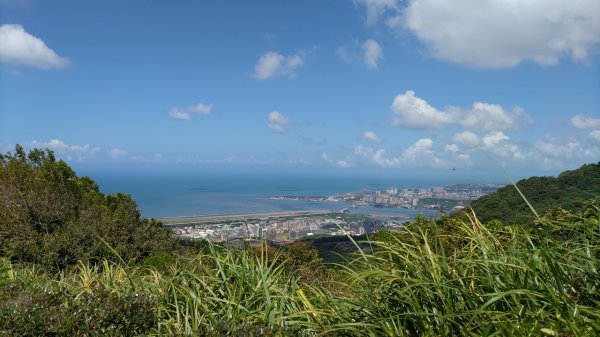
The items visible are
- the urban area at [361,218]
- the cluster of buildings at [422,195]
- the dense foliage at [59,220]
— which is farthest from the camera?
the dense foliage at [59,220]

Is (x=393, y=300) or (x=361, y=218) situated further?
(x=361, y=218)

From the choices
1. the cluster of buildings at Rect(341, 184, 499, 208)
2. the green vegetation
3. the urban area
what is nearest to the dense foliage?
the urban area

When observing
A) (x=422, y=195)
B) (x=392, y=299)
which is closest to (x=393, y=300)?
(x=392, y=299)

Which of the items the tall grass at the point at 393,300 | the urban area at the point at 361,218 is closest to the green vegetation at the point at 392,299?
the tall grass at the point at 393,300

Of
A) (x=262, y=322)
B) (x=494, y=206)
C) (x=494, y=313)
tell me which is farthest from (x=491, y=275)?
(x=494, y=206)

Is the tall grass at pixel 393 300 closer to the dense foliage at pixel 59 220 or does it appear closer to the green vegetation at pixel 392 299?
the green vegetation at pixel 392 299

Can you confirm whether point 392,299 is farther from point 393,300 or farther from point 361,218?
point 361,218

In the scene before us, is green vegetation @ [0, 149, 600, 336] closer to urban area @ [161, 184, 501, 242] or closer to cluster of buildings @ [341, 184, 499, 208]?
urban area @ [161, 184, 501, 242]
